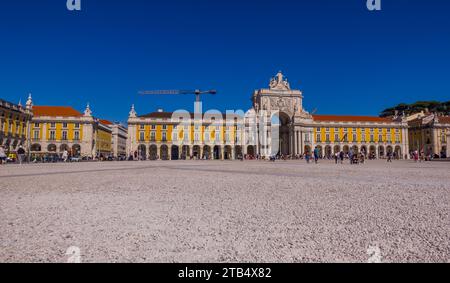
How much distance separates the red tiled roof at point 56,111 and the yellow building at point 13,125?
26.0ft

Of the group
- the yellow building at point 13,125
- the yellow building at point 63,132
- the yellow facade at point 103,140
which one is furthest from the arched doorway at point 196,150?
the yellow building at point 13,125

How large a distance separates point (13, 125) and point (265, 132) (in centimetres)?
4617

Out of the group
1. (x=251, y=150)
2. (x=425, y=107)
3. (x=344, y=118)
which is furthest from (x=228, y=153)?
(x=425, y=107)

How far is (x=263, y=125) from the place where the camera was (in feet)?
219

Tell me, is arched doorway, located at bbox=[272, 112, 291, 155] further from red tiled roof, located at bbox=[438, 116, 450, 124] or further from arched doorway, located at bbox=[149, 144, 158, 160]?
red tiled roof, located at bbox=[438, 116, 450, 124]

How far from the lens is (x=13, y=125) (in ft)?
142

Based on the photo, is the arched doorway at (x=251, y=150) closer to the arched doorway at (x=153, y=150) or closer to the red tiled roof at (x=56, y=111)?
the arched doorway at (x=153, y=150)

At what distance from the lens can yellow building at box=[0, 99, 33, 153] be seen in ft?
131

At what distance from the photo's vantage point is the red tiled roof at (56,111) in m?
55.9

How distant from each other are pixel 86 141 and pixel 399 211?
191ft

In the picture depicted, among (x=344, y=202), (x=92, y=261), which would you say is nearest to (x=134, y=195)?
(x=92, y=261)

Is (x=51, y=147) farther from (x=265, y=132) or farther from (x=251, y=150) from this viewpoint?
(x=265, y=132)
